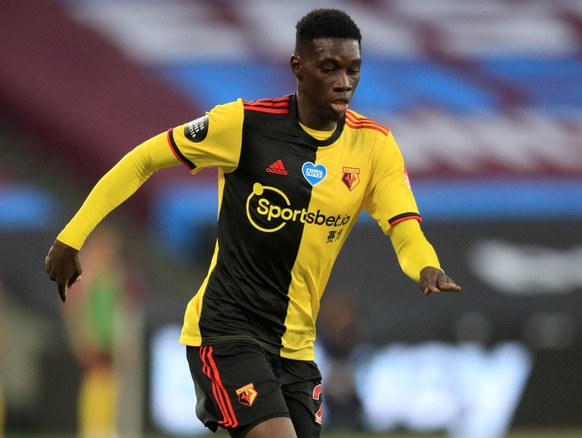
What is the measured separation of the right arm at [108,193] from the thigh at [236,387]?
2.19ft

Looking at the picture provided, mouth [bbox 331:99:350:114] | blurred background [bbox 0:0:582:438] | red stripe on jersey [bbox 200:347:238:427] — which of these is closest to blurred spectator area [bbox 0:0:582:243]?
blurred background [bbox 0:0:582:438]

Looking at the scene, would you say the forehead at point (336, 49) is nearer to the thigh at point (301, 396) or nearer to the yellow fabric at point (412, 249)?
the yellow fabric at point (412, 249)

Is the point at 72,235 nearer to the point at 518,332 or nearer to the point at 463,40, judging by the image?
the point at 518,332

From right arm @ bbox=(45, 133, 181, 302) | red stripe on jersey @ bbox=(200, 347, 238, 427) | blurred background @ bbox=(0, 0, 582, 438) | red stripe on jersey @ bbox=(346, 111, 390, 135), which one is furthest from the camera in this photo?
blurred background @ bbox=(0, 0, 582, 438)

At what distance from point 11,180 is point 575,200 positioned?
6.76 m

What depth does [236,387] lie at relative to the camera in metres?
5.20

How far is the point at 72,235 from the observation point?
5324mm

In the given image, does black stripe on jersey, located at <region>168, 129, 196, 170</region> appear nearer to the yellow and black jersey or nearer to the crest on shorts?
the yellow and black jersey

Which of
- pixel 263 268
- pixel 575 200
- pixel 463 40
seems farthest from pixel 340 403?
pixel 463 40

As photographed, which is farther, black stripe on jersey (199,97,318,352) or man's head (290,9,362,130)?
black stripe on jersey (199,97,318,352)

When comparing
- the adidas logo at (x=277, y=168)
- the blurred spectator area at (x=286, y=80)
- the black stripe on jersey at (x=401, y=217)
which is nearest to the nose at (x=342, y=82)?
the adidas logo at (x=277, y=168)

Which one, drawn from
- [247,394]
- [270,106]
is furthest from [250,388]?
[270,106]

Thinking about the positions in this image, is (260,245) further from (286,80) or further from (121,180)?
(286,80)

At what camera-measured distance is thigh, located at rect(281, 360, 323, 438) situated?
542cm
